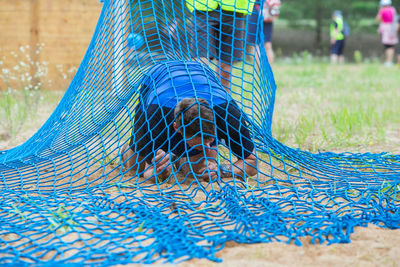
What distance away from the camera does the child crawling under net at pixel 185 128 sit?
2.52m

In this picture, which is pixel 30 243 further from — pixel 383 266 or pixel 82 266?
pixel 383 266

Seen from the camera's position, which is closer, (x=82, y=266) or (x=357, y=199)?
(x=82, y=266)

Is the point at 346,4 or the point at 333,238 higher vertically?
the point at 346,4

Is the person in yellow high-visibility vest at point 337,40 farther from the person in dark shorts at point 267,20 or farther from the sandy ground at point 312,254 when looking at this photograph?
the sandy ground at point 312,254

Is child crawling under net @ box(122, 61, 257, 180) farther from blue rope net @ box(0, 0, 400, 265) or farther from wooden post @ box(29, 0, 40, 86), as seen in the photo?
wooden post @ box(29, 0, 40, 86)

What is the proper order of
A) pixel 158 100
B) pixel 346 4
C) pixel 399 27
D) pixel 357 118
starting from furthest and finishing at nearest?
pixel 346 4
pixel 399 27
pixel 357 118
pixel 158 100

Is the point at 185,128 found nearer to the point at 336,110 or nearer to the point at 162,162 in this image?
the point at 162,162

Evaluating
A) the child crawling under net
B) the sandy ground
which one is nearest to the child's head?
the child crawling under net

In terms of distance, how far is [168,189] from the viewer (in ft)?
8.14


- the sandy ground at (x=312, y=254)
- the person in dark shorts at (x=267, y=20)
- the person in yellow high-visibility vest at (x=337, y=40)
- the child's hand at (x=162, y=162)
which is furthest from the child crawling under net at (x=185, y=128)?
the person in yellow high-visibility vest at (x=337, y=40)

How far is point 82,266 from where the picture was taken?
1669 millimetres

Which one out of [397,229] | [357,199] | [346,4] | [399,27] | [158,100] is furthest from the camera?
[346,4]

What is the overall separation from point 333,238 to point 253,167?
0.81m

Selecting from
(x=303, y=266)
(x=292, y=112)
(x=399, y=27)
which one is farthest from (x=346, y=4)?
(x=303, y=266)
